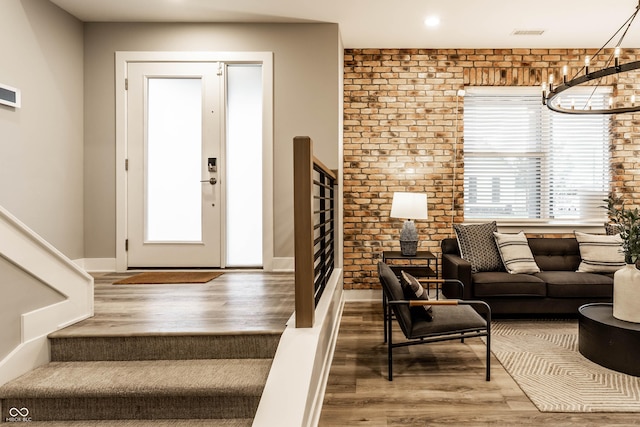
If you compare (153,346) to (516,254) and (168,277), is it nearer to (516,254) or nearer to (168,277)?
(168,277)

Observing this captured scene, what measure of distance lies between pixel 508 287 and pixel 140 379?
328 cm

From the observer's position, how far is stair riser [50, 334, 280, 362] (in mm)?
2180

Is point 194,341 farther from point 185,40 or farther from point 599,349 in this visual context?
point 185,40

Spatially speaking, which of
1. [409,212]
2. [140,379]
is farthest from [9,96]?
[409,212]

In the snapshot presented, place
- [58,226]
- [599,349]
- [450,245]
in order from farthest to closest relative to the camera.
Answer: [450,245] → [58,226] → [599,349]

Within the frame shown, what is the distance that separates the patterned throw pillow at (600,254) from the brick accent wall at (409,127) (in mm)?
1248

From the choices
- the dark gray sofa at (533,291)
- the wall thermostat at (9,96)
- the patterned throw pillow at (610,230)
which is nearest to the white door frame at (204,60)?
the wall thermostat at (9,96)

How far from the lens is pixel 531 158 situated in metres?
4.92

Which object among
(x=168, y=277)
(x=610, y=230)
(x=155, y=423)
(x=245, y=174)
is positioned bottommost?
(x=155, y=423)

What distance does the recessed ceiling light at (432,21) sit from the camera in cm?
399

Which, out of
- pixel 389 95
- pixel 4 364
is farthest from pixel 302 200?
pixel 389 95

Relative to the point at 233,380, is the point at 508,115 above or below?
above

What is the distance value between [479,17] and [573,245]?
2606 mm

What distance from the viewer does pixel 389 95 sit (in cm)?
486
